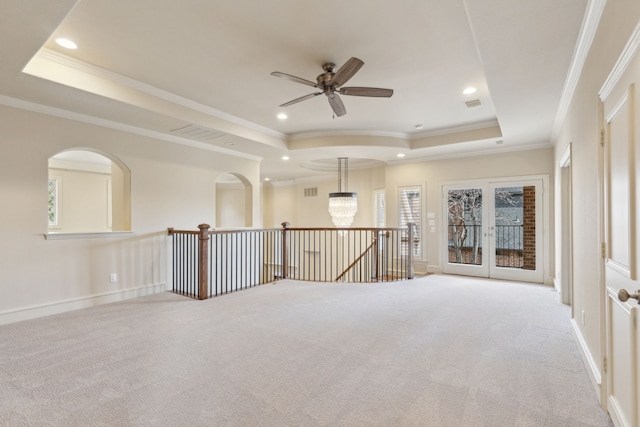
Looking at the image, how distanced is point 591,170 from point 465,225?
4343mm

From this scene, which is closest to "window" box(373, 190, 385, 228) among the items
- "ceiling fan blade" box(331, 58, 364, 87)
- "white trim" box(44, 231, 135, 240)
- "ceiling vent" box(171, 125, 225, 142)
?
"ceiling vent" box(171, 125, 225, 142)

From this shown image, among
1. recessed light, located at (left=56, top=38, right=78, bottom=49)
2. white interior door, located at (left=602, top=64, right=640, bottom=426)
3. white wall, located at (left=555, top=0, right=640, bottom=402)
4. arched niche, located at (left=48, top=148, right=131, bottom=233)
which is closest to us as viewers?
white interior door, located at (left=602, top=64, right=640, bottom=426)

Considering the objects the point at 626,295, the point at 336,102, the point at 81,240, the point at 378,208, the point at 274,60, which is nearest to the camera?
the point at 626,295

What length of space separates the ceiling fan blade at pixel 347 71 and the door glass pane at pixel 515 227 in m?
4.60

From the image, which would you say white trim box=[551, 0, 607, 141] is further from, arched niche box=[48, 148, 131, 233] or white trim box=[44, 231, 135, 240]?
arched niche box=[48, 148, 131, 233]

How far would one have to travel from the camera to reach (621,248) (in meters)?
1.73

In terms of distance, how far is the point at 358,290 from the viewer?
208 inches

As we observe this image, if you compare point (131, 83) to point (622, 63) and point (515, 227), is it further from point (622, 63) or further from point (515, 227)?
point (515, 227)

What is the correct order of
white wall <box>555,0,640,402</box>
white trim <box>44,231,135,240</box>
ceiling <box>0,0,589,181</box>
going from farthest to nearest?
white trim <box>44,231,135,240</box>
ceiling <box>0,0,589,181</box>
white wall <box>555,0,640,402</box>

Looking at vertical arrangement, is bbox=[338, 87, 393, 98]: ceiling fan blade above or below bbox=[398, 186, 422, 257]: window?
above

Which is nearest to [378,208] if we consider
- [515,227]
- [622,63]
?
[515,227]

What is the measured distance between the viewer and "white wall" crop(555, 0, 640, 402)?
1.81 meters

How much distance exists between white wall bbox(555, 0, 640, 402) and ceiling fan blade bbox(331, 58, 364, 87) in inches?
66.0

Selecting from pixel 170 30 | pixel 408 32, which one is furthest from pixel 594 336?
pixel 170 30
